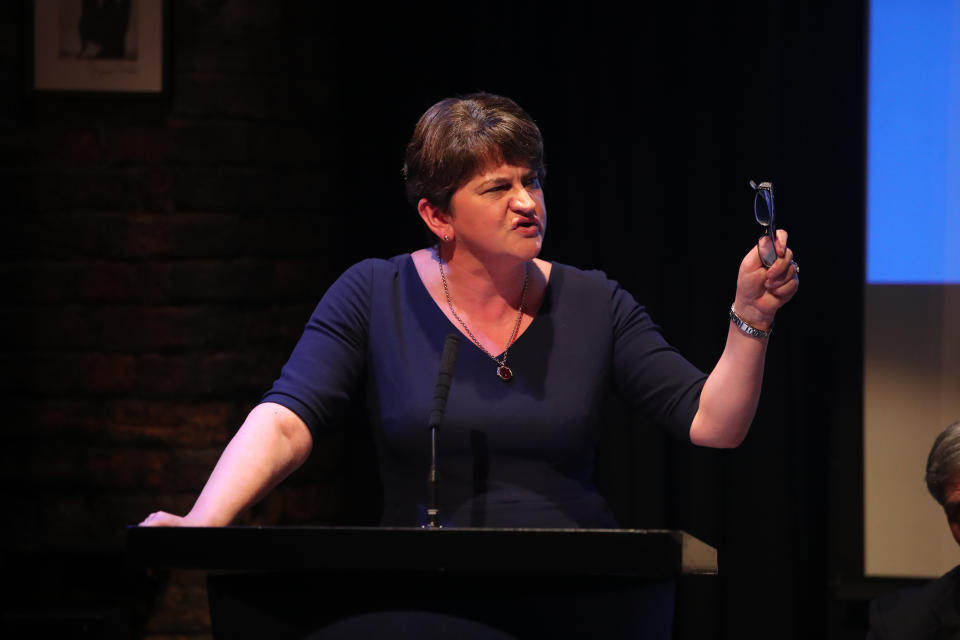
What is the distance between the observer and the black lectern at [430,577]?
103cm

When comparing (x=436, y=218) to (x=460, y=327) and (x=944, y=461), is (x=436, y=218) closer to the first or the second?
(x=460, y=327)

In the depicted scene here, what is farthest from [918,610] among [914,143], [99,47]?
[99,47]

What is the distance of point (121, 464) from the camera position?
2566 millimetres

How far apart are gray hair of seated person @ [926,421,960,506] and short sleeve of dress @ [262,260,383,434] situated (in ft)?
2.84

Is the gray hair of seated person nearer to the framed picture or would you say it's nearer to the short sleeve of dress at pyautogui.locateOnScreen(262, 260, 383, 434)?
the short sleeve of dress at pyautogui.locateOnScreen(262, 260, 383, 434)

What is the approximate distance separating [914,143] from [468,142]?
1604 mm

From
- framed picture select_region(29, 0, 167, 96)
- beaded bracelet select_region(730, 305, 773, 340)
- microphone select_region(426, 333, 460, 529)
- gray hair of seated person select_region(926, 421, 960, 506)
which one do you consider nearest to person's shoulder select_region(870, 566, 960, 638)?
gray hair of seated person select_region(926, 421, 960, 506)

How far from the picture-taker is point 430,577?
110 cm

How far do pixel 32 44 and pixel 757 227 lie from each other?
175 centimetres

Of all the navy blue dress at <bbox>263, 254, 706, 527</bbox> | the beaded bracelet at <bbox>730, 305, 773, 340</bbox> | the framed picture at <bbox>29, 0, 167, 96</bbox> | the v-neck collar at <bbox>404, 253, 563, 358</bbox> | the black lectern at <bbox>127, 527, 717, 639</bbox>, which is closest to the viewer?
the black lectern at <bbox>127, 527, 717, 639</bbox>

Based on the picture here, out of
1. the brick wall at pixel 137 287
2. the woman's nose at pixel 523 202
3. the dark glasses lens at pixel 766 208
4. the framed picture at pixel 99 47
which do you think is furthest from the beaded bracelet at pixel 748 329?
the framed picture at pixel 99 47

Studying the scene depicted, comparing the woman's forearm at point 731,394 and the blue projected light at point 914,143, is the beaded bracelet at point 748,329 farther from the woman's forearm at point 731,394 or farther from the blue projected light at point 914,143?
the blue projected light at point 914,143

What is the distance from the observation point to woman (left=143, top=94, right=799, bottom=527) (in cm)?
160

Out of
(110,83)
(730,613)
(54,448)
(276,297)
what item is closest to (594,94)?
(276,297)
